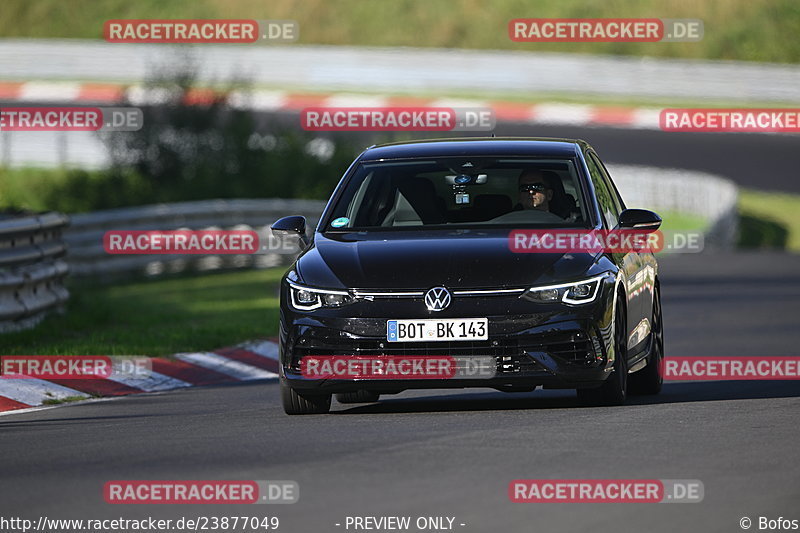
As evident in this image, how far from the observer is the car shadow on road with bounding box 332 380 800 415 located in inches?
428

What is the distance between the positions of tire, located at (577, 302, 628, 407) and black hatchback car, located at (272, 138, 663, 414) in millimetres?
10

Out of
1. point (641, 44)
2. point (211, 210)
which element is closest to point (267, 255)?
point (211, 210)

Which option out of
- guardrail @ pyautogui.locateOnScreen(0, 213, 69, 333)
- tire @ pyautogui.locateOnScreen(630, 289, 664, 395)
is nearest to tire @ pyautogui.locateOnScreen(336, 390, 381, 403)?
tire @ pyautogui.locateOnScreen(630, 289, 664, 395)

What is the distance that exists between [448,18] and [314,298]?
→ 5068 cm

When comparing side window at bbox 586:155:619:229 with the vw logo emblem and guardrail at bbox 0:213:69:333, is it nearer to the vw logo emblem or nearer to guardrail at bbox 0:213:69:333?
the vw logo emblem

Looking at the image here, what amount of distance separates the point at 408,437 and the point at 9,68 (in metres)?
42.2

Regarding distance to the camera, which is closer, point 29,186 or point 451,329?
point 451,329

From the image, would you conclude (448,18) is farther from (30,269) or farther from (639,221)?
(639,221)

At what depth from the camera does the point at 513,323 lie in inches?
391

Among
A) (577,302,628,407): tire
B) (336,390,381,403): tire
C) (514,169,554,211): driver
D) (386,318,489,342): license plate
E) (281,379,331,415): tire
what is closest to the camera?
(386,318,489,342): license plate

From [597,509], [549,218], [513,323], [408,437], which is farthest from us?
[549,218]

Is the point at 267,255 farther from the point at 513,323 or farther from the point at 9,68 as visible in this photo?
the point at 9,68

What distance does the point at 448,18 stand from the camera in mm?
60156

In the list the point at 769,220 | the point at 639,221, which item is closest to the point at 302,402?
the point at 639,221
